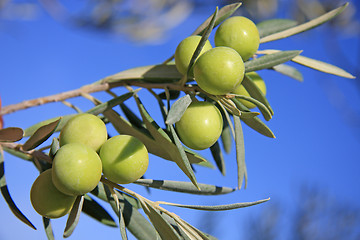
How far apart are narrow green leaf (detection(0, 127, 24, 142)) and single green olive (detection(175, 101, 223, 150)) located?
28 cm

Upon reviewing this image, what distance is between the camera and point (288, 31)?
2.77 feet

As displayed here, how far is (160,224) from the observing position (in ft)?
2.09

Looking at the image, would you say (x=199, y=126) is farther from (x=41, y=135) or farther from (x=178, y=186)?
(x=41, y=135)

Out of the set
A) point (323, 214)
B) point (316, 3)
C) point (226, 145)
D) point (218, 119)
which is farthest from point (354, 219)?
point (218, 119)

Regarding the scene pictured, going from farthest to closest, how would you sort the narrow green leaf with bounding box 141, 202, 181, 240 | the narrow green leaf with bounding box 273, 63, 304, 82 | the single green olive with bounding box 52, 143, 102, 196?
the narrow green leaf with bounding box 273, 63, 304, 82, the narrow green leaf with bounding box 141, 202, 181, 240, the single green olive with bounding box 52, 143, 102, 196

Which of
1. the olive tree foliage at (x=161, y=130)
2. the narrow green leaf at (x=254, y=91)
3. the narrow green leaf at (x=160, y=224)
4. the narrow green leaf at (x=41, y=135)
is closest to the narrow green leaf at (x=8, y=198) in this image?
the olive tree foliage at (x=161, y=130)

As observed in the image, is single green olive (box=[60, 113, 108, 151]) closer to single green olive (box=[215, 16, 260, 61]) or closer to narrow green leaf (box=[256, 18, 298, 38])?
single green olive (box=[215, 16, 260, 61])

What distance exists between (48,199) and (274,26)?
0.63 meters

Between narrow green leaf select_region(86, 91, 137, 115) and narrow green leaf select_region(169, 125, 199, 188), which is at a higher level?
narrow green leaf select_region(86, 91, 137, 115)

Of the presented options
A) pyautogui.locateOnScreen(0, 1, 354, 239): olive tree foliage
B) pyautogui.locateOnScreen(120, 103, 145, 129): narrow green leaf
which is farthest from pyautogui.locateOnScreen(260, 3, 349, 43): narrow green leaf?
pyautogui.locateOnScreen(120, 103, 145, 129): narrow green leaf

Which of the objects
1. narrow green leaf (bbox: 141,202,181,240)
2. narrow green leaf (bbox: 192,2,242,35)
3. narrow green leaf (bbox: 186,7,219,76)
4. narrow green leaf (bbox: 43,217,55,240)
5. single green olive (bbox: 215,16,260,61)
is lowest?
narrow green leaf (bbox: 141,202,181,240)

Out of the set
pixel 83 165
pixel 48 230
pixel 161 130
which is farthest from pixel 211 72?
pixel 48 230

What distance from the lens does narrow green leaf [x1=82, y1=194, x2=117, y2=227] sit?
2.63 ft

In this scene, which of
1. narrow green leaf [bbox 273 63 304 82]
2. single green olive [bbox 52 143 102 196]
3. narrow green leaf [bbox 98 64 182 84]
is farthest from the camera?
narrow green leaf [bbox 273 63 304 82]
